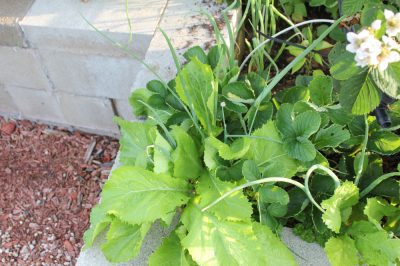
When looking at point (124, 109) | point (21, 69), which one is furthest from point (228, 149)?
Answer: point (21, 69)

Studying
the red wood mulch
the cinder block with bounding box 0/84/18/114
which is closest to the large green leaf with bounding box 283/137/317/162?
the red wood mulch

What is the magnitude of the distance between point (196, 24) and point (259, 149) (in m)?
0.63

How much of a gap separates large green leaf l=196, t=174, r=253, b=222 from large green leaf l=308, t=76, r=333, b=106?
1.07 ft

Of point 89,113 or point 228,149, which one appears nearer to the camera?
point 228,149

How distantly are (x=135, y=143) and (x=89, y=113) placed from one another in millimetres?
937

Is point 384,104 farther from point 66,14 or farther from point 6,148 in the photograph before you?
point 6,148

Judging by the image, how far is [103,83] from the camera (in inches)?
76.3

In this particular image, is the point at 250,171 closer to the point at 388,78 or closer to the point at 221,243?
the point at 221,243

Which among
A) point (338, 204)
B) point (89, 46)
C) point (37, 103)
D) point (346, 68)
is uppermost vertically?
point (89, 46)

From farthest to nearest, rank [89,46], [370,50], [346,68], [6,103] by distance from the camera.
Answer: [6,103]
[89,46]
[346,68]
[370,50]

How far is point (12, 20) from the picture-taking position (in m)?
1.80

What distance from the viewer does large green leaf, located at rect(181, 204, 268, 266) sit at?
1084 mm

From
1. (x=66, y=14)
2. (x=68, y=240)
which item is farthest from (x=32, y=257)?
(x=66, y=14)

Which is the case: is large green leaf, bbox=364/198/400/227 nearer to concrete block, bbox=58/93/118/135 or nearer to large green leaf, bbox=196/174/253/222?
large green leaf, bbox=196/174/253/222
